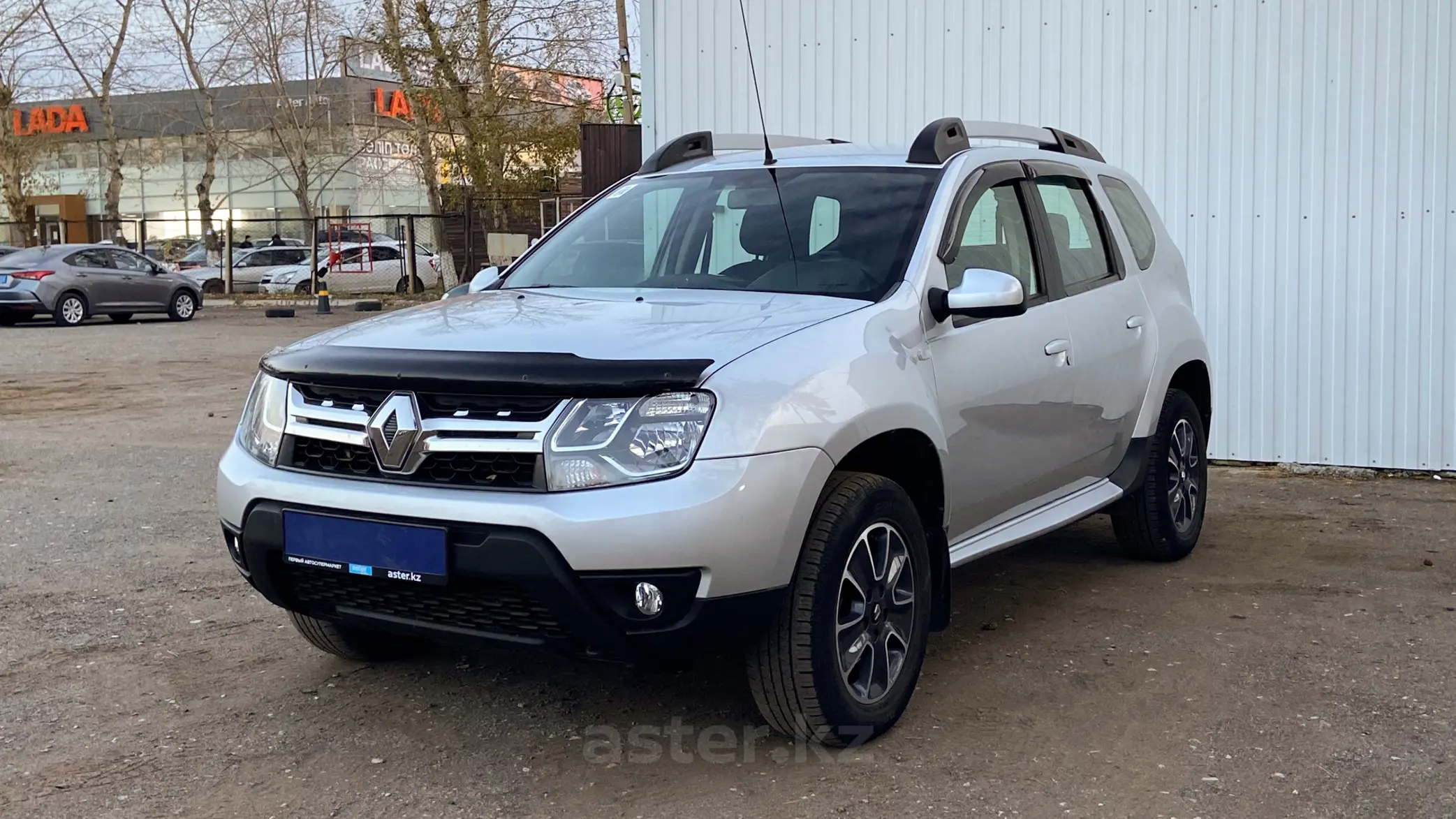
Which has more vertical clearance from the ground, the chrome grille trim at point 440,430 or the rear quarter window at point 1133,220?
the rear quarter window at point 1133,220

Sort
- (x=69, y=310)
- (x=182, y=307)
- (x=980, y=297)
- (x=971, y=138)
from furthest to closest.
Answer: (x=182, y=307) < (x=69, y=310) < (x=971, y=138) < (x=980, y=297)

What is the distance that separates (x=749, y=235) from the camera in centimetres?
465

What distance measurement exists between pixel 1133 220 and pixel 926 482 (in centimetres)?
239

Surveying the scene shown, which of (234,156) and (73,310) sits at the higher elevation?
(234,156)

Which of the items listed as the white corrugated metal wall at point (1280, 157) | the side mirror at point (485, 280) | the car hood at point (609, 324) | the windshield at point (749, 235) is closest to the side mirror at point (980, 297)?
the windshield at point (749, 235)

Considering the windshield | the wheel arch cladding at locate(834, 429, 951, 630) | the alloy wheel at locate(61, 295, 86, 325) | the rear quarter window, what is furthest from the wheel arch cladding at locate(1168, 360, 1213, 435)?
the alloy wheel at locate(61, 295, 86, 325)

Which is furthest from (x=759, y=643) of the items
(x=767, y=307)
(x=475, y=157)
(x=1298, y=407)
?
(x=475, y=157)

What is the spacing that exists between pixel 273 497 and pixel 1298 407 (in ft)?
22.1

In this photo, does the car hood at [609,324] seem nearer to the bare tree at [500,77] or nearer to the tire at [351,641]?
the tire at [351,641]

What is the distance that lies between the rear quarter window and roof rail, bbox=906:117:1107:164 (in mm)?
192

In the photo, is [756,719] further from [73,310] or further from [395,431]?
[73,310]

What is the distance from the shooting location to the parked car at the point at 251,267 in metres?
34.8

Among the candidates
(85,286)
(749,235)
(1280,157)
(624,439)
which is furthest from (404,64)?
(624,439)

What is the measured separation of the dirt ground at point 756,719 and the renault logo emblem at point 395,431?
0.83m
